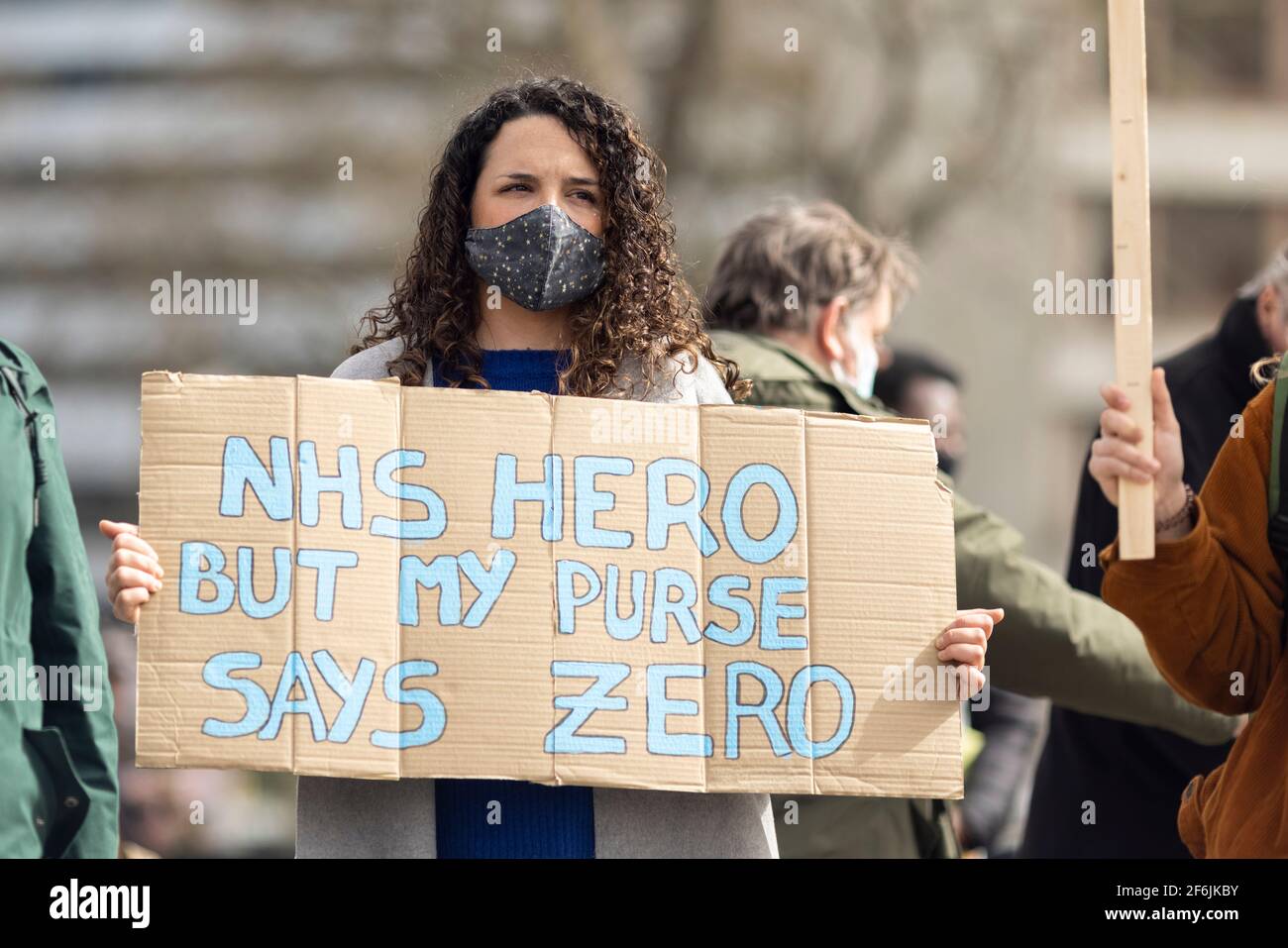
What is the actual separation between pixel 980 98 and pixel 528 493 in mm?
12167

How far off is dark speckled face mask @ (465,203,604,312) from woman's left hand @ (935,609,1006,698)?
860 millimetres

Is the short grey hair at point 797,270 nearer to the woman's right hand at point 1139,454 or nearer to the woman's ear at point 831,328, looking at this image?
the woman's ear at point 831,328

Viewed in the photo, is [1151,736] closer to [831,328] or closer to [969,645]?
[831,328]

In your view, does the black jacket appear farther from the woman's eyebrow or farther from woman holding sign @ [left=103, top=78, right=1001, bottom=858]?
the woman's eyebrow

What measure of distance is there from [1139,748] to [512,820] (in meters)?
2.25

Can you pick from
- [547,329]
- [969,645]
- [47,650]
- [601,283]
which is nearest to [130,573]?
[47,650]

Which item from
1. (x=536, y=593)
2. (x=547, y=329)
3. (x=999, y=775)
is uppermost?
(x=547, y=329)

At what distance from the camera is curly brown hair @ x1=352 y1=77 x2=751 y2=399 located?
3357 millimetres

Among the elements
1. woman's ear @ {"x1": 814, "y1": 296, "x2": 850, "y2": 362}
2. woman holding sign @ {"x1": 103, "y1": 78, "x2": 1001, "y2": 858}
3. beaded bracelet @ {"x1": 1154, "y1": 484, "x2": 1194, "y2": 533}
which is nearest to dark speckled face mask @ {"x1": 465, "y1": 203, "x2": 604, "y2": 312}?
woman holding sign @ {"x1": 103, "y1": 78, "x2": 1001, "y2": 858}

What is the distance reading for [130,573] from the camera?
10.0ft

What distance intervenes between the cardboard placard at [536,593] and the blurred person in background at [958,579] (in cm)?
84

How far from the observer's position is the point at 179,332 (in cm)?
1416
